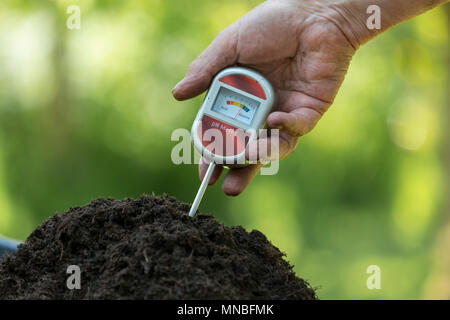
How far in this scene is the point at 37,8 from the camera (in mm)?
3977

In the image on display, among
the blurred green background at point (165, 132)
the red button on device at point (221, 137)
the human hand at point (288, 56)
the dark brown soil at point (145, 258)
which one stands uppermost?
the blurred green background at point (165, 132)

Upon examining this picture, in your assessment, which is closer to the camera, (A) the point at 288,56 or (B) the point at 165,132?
(A) the point at 288,56

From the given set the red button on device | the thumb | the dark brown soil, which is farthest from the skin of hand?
the dark brown soil

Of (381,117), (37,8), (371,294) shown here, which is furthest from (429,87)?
(37,8)

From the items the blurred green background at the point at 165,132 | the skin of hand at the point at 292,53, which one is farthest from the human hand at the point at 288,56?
the blurred green background at the point at 165,132

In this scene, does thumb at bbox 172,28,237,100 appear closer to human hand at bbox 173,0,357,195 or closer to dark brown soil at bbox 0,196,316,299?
human hand at bbox 173,0,357,195

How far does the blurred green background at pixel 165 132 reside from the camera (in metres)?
3.98

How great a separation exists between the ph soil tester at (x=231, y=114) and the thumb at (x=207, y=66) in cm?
6

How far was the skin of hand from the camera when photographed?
1.39m

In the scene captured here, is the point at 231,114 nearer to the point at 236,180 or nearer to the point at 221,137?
the point at 221,137

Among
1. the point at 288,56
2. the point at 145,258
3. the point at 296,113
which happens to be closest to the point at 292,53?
the point at 288,56

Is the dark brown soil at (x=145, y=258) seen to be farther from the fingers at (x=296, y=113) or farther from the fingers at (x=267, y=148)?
the fingers at (x=296, y=113)

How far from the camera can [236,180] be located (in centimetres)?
137

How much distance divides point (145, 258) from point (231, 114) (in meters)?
0.51
